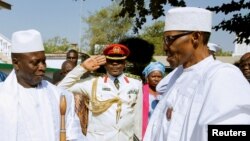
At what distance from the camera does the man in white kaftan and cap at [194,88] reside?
103 inches

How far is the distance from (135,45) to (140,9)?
261 cm

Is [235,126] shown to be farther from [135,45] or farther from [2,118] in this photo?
A: [135,45]

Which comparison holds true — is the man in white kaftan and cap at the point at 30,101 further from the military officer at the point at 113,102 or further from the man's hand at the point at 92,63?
the military officer at the point at 113,102

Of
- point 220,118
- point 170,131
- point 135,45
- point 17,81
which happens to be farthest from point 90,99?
point 135,45

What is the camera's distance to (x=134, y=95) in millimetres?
6047

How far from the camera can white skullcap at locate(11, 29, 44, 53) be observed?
13.4 feet

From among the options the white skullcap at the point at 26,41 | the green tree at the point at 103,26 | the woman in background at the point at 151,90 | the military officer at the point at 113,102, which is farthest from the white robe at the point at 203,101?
the green tree at the point at 103,26

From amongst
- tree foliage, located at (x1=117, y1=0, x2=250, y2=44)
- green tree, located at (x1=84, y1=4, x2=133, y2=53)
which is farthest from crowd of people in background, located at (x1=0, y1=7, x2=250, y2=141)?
green tree, located at (x1=84, y1=4, x2=133, y2=53)

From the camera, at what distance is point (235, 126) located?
8.47ft

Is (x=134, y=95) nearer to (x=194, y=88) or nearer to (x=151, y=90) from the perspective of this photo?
(x=151, y=90)

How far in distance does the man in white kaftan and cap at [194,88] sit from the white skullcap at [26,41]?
1251 millimetres

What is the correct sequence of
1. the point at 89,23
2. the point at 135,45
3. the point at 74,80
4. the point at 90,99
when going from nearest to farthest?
the point at 74,80 < the point at 90,99 < the point at 135,45 < the point at 89,23

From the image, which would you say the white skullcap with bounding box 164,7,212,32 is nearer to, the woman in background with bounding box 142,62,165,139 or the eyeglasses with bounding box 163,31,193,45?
the eyeglasses with bounding box 163,31,193,45

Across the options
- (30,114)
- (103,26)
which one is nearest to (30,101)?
(30,114)
